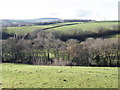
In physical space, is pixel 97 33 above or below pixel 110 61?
above

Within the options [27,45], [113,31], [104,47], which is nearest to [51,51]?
[27,45]

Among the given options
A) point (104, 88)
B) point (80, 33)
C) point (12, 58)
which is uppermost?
point (80, 33)

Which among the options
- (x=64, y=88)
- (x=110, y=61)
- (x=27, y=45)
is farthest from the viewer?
(x=27, y=45)

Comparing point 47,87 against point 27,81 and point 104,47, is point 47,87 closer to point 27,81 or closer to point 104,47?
point 27,81

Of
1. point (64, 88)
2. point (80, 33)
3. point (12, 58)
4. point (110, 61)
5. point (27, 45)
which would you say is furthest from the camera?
point (80, 33)

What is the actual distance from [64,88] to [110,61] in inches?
2112

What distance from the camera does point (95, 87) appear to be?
13062 millimetres

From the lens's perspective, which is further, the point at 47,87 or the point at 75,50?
the point at 75,50

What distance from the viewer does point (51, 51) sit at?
81.6 meters

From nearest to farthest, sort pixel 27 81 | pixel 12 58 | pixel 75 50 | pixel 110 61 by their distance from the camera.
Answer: pixel 27 81
pixel 110 61
pixel 75 50
pixel 12 58

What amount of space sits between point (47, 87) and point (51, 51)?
68848 millimetres

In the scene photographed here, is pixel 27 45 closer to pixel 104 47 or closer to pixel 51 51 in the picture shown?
pixel 51 51

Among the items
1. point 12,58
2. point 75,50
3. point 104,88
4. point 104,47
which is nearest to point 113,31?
point 104,47

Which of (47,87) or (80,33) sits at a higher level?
(80,33)
